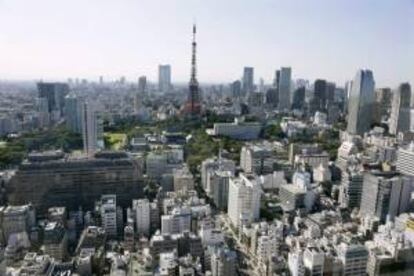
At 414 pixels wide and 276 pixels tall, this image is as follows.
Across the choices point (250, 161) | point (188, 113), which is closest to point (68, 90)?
point (188, 113)

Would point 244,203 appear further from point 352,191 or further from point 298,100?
point 298,100

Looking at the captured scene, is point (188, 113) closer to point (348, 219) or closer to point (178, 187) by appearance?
point (178, 187)

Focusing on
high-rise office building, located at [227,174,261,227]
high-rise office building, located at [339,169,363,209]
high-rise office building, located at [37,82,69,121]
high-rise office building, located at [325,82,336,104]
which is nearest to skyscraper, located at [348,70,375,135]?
high-rise office building, located at [325,82,336,104]

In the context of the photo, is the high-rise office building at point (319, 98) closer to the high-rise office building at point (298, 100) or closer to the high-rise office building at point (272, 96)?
the high-rise office building at point (298, 100)

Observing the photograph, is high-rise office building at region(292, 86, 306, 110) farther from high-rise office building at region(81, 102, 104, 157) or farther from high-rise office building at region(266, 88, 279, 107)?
high-rise office building at region(81, 102, 104, 157)

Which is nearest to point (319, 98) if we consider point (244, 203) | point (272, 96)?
point (272, 96)

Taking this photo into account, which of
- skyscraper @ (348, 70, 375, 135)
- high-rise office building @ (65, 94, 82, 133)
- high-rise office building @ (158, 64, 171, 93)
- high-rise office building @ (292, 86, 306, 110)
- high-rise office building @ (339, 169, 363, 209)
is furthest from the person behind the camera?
high-rise office building @ (158, 64, 171, 93)

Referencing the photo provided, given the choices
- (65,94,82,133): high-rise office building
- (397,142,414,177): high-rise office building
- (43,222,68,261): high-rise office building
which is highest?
(65,94,82,133): high-rise office building
